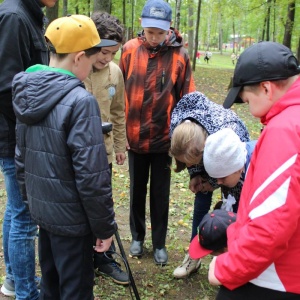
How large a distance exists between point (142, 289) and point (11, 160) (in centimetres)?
149

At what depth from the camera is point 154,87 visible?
318 cm

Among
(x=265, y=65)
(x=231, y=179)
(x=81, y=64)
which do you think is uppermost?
(x=265, y=65)

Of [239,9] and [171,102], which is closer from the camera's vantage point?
[171,102]

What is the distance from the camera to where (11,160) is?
248 centimetres

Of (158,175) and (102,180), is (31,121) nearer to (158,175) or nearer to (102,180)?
(102,180)

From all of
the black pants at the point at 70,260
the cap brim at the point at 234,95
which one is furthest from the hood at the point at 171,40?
the black pants at the point at 70,260

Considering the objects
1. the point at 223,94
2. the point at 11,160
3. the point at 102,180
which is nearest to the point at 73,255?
the point at 102,180

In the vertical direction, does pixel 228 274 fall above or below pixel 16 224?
above

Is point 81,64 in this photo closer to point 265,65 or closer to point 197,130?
Answer: point 197,130

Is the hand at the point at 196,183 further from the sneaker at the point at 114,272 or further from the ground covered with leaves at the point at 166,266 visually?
the sneaker at the point at 114,272

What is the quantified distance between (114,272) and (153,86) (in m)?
1.57

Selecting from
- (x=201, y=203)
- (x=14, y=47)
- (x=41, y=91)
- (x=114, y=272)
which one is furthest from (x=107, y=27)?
(x=114, y=272)

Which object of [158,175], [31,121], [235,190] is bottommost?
[158,175]

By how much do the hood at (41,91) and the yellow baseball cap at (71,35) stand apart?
0.16 metres
